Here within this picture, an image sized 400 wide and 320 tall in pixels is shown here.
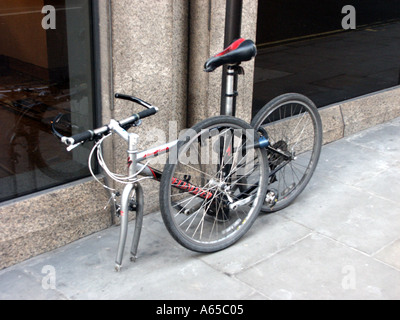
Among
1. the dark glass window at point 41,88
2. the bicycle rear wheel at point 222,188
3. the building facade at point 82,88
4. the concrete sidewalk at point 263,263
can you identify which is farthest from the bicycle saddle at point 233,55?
the concrete sidewalk at point 263,263

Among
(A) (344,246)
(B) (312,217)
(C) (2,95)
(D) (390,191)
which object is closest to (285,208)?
(B) (312,217)

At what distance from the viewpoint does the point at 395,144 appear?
6379 millimetres

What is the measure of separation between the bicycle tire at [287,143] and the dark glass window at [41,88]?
136 centimetres

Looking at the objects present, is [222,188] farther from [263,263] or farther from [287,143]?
[287,143]

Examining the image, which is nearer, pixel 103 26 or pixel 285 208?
pixel 103 26

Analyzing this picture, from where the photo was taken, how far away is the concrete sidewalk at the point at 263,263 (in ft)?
12.1

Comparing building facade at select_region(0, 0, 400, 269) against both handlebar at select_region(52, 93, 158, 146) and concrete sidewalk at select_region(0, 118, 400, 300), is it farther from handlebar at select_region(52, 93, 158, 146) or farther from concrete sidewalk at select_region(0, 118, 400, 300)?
handlebar at select_region(52, 93, 158, 146)

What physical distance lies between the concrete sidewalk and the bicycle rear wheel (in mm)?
161

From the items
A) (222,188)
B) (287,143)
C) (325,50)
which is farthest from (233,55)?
(325,50)

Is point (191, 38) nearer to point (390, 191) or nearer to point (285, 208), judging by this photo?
point (285, 208)

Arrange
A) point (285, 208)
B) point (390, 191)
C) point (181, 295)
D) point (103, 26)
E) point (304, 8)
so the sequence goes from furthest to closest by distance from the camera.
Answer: point (304, 8) → point (390, 191) → point (285, 208) → point (103, 26) → point (181, 295)

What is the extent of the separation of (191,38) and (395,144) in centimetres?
293

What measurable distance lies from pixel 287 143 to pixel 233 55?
1.21 meters

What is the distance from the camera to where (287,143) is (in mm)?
4836
